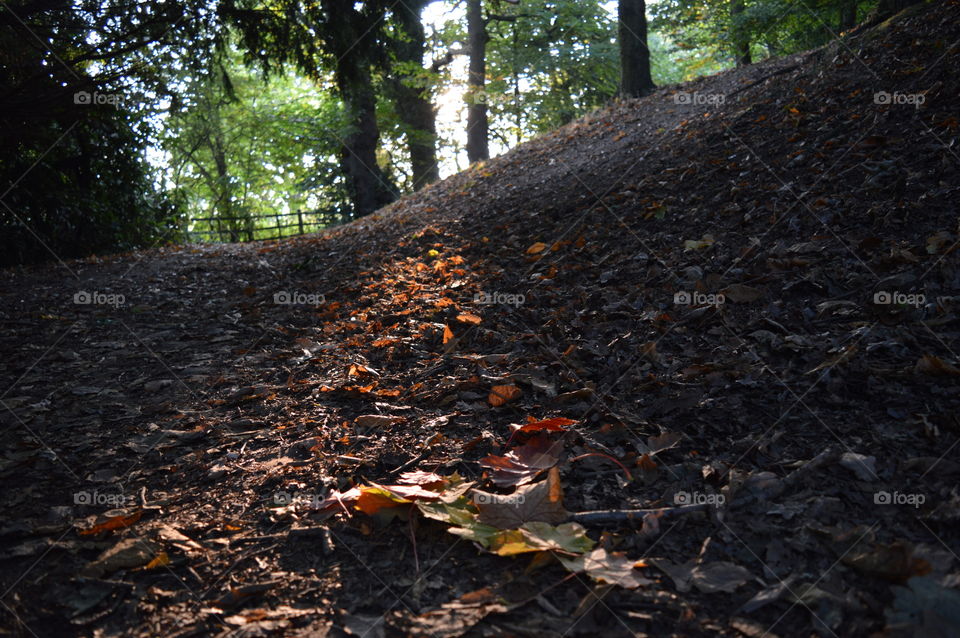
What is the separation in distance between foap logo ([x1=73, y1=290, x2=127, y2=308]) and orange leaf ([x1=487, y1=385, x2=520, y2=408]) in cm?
402

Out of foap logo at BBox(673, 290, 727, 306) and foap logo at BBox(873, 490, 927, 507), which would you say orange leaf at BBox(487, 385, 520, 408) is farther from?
foap logo at BBox(873, 490, 927, 507)

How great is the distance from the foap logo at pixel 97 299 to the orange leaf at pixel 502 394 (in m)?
4.02

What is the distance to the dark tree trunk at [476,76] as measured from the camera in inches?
553

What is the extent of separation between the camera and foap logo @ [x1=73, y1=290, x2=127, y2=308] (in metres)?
5.07

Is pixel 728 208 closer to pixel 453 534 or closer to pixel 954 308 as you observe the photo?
pixel 954 308

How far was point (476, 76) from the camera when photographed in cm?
1392

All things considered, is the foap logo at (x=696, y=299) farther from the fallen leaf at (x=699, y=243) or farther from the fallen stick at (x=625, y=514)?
the fallen stick at (x=625, y=514)

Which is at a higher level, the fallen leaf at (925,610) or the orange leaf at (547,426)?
the orange leaf at (547,426)

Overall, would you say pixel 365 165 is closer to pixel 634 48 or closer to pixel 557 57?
pixel 557 57
